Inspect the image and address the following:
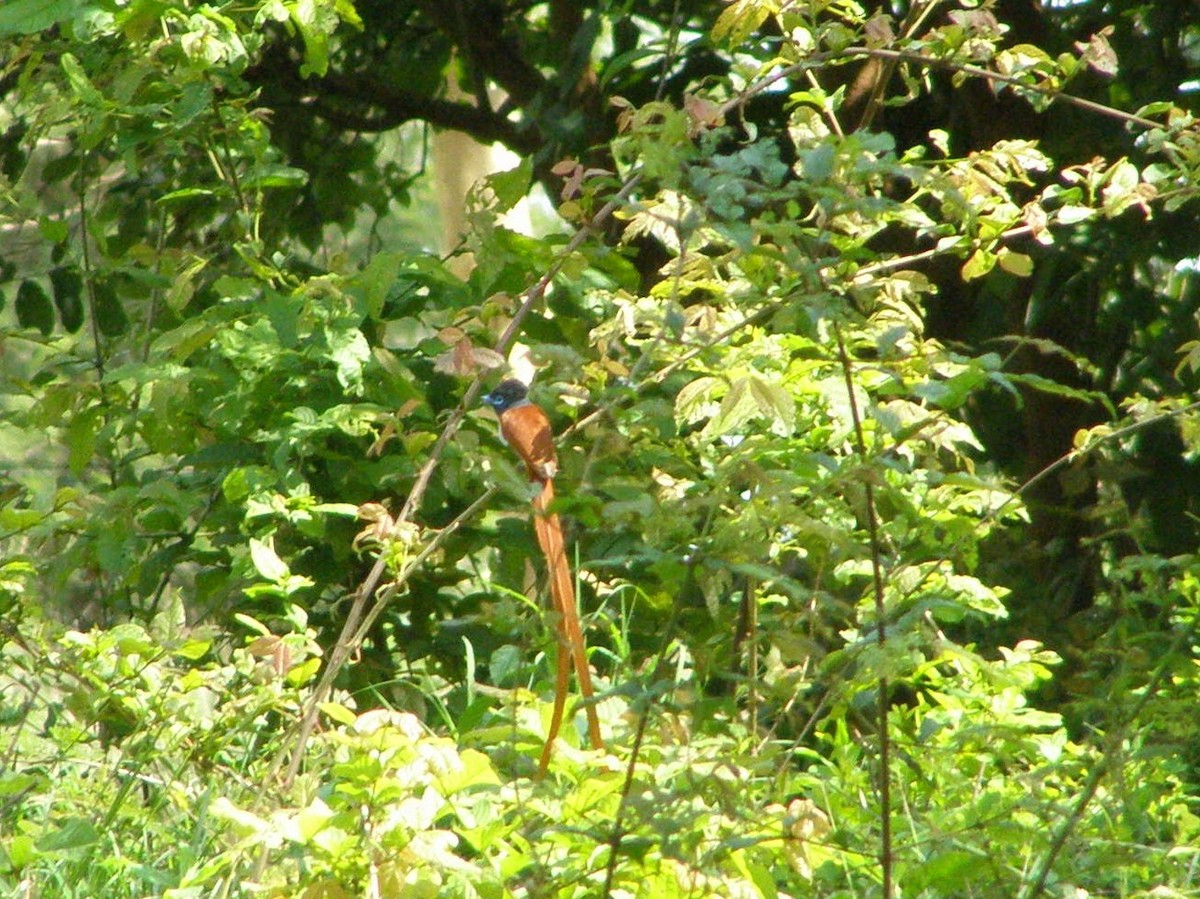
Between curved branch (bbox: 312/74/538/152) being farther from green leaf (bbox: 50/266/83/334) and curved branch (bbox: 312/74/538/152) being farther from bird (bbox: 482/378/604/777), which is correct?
bird (bbox: 482/378/604/777)

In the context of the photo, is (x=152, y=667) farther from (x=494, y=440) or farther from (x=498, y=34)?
(x=498, y=34)

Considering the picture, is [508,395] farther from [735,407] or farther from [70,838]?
[70,838]

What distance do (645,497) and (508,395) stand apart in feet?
1.32

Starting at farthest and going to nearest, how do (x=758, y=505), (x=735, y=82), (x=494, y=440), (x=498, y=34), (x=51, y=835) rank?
1. (x=498, y=34)
2. (x=494, y=440)
3. (x=735, y=82)
4. (x=51, y=835)
5. (x=758, y=505)

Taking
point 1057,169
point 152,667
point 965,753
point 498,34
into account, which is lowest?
point 965,753

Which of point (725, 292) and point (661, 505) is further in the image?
point (725, 292)

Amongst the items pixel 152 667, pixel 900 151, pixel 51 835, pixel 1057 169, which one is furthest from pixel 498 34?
pixel 51 835

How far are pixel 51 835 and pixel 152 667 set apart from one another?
1.08ft

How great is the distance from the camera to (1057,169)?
3607 millimetres

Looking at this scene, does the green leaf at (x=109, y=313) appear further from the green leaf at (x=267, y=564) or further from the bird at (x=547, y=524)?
the bird at (x=547, y=524)

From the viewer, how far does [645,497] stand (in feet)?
5.28

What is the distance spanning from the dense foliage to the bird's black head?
47mm

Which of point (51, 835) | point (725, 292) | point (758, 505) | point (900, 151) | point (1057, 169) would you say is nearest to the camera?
point (758, 505)

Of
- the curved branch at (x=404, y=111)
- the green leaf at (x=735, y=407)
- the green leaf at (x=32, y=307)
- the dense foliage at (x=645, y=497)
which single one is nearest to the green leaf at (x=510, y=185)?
the dense foliage at (x=645, y=497)
